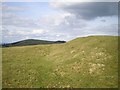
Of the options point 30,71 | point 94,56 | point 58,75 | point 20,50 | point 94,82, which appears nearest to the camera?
point 94,82

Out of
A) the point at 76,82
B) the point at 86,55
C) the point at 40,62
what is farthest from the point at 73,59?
the point at 76,82

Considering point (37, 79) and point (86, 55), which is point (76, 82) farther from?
point (86, 55)

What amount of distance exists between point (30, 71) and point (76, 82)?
29.6 ft

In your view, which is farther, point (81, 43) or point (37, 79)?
point (81, 43)

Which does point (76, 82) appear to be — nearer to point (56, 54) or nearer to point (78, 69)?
point (78, 69)

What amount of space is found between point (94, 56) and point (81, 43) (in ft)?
28.4

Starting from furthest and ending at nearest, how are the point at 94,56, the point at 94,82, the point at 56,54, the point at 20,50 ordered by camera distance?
the point at 20,50
the point at 56,54
the point at 94,56
the point at 94,82

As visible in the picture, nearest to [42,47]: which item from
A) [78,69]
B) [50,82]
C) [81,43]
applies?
[81,43]

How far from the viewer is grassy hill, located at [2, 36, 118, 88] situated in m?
32.1

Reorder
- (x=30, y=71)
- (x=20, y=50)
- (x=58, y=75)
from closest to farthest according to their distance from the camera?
(x=58, y=75) < (x=30, y=71) < (x=20, y=50)

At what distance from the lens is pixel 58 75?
115 ft

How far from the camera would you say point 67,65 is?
39.1 meters

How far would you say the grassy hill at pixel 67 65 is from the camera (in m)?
32.1

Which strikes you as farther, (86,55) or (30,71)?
(86,55)
